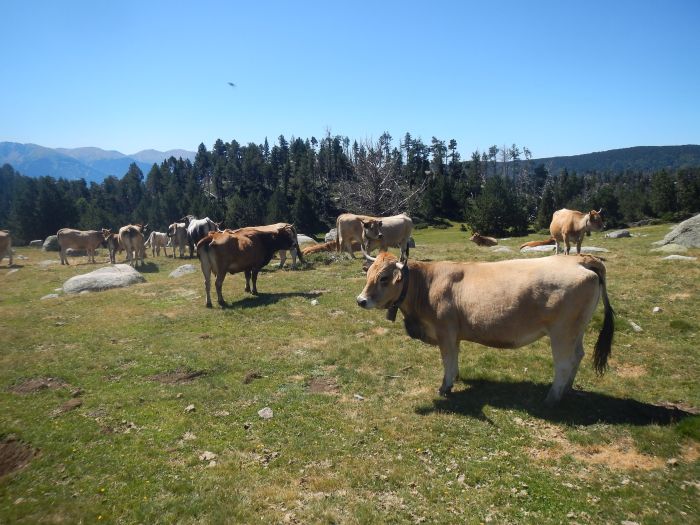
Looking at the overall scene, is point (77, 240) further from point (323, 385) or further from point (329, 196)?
point (329, 196)

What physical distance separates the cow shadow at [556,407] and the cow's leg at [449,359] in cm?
21

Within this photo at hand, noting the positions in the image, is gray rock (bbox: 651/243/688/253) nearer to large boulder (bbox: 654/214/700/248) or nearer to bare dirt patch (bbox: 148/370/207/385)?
large boulder (bbox: 654/214/700/248)

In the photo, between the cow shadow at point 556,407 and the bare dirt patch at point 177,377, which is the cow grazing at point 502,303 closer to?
the cow shadow at point 556,407

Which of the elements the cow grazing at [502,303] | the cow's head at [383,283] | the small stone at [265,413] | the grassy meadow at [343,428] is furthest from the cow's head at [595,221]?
the small stone at [265,413]

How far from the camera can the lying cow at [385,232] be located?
73.8 feet

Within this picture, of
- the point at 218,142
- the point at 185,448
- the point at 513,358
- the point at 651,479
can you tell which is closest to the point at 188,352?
the point at 185,448

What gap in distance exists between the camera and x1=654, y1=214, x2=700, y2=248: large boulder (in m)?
22.1

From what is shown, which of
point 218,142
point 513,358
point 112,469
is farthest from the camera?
point 218,142

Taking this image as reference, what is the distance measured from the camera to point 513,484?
5820 millimetres

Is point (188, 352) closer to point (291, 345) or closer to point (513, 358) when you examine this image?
point (291, 345)

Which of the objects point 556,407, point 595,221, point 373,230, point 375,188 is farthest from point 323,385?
point 375,188

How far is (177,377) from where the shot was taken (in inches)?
405

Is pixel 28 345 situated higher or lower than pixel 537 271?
lower

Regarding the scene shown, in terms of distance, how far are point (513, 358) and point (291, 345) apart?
19.1 feet
